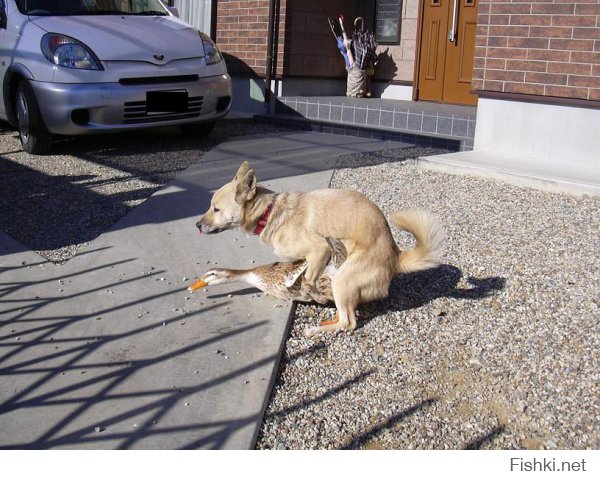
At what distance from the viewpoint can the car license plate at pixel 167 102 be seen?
8.17 m

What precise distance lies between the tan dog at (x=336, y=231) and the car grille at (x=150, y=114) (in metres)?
3.89

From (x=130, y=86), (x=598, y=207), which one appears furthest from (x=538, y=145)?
(x=130, y=86)

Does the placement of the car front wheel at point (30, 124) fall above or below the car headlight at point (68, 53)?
below

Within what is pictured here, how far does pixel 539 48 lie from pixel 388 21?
4611 mm

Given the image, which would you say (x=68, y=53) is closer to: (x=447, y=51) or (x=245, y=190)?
(x=245, y=190)

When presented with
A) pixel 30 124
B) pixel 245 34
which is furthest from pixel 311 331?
pixel 245 34

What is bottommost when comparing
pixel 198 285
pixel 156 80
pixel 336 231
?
Answer: pixel 198 285

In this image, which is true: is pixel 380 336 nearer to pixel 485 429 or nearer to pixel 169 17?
pixel 485 429

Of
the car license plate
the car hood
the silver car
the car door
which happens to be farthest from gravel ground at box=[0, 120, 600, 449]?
the car door

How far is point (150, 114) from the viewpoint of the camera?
27.0 feet

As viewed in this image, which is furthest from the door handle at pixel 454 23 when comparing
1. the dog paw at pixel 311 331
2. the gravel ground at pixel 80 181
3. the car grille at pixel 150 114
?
the dog paw at pixel 311 331

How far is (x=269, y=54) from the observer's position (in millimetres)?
11508

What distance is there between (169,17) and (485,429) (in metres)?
7.39

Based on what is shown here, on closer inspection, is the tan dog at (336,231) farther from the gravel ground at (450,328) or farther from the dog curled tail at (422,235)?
the gravel ground at (450,328)
